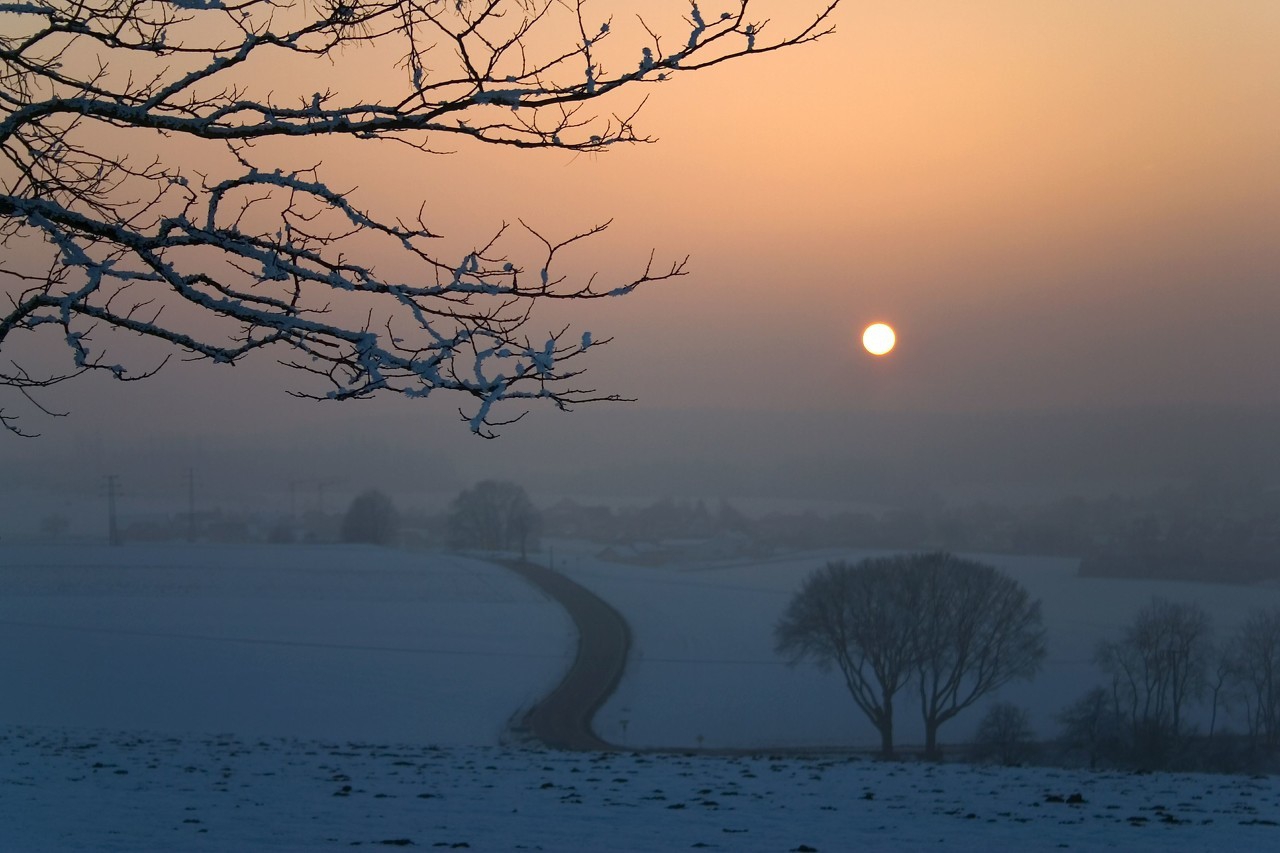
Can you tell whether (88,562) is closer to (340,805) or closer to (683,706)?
(683,706)

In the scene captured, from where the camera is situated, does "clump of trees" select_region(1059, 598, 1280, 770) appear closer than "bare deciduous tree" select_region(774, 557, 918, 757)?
Yes

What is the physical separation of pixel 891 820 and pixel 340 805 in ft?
15.0

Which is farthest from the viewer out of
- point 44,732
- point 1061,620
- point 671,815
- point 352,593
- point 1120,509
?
point 1120,509

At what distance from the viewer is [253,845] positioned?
22.2 ft

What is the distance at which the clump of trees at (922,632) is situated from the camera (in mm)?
26875

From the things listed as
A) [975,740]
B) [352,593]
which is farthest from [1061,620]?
[352,593]

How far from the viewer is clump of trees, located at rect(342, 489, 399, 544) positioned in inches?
2788

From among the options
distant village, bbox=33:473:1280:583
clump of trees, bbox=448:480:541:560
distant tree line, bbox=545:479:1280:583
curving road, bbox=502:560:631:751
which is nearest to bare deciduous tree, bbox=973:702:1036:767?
curving road, bbox=502:560:631:751

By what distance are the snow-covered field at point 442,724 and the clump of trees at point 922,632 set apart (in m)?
1.70

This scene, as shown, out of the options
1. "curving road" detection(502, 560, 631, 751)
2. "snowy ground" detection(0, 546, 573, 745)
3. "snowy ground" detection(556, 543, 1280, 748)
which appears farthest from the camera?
"snowy ground" detection(556, 543, 1280, 748)

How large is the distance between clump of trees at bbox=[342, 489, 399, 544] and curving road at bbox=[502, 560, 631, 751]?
25.8 meters

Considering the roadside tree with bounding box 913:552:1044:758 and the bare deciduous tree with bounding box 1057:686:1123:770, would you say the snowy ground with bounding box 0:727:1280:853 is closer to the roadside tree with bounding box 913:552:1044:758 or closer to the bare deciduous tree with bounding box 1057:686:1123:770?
the bare deciduous tree with bounding box 1057:686:1123:770

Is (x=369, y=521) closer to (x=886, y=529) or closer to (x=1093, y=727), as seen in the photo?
(x=886, y=529)

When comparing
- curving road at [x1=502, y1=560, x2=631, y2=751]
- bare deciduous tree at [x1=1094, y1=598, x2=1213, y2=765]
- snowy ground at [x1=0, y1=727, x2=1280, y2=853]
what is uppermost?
snowy ground at [x1=0, y1=727, x2=1280, y2=853]
